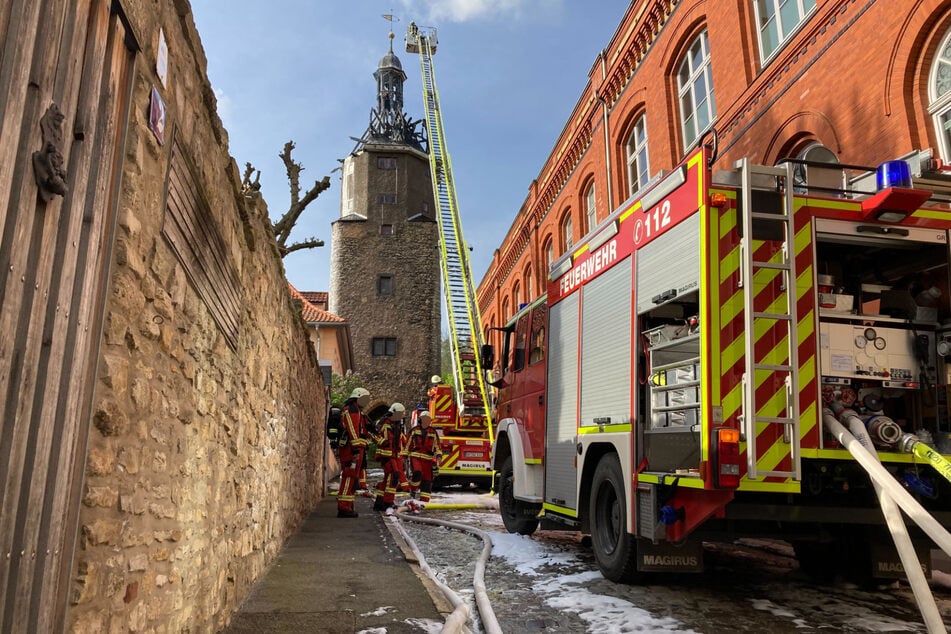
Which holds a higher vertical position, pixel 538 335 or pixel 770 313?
pixel 538 335

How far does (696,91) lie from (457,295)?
22.3m

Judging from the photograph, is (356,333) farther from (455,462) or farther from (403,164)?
(455,462)

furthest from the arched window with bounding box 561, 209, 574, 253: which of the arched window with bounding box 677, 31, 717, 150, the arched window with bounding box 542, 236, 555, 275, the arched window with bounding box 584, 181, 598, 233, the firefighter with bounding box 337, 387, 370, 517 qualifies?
the firefighter with bounding box 337, 387, 370, 517

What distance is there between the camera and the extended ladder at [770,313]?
479 cm

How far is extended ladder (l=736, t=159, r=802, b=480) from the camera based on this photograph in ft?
15.7

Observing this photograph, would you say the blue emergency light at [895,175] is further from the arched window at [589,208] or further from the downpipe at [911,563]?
the arched window at [589,208]

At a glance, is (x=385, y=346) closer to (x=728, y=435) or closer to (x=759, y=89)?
(x=759, y=89)

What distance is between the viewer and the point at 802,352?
513cm

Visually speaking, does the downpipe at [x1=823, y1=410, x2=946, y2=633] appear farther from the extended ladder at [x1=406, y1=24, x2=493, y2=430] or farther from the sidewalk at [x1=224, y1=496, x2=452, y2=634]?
the extended ladder at [x1=406, y1=24, x2=493, y2=430]

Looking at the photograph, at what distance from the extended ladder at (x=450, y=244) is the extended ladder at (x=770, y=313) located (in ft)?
62.9

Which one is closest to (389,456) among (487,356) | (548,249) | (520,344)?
(487,356)

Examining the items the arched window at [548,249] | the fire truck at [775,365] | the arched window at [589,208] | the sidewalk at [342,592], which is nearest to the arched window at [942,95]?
the fire truck at [775,365]

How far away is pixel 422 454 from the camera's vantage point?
13.5 meters

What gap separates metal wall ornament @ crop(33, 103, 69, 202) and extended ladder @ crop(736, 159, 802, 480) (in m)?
Answer: 4.12
